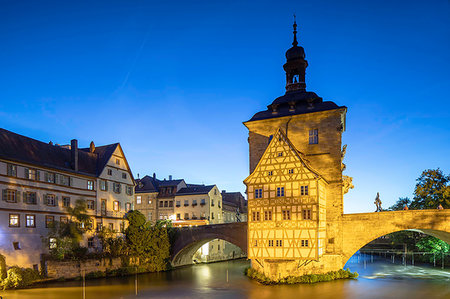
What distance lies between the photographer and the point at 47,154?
39656 millimetres

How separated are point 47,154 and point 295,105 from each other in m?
23.9

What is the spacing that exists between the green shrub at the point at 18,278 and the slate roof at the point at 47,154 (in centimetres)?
892

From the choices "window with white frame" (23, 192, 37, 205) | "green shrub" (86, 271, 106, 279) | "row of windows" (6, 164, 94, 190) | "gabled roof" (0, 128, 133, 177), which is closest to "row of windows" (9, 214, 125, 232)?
"window with white frame" (23, 192, 37, 205)

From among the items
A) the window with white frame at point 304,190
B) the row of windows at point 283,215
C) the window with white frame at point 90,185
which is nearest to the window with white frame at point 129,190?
the window with white frame at point 90,185

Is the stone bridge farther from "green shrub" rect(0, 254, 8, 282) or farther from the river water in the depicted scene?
"green shrub" rect(0, 254, 8, 282)

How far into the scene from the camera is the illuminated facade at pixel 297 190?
3294cm

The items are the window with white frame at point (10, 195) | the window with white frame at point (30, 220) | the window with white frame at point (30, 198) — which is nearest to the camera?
the window with white frame at point (10, 195)

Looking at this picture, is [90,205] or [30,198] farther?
[90,205]

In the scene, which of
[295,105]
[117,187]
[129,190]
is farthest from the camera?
[129,190]

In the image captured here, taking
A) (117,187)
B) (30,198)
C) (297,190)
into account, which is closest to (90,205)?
(117,187)

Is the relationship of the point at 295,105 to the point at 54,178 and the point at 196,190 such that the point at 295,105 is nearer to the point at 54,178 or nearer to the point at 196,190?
the point at 54,178

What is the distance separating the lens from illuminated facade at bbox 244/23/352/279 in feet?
Result: 108

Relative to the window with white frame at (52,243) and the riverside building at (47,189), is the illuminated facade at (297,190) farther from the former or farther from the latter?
the window with white frame at (52,243)

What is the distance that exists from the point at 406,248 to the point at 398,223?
19901mm
